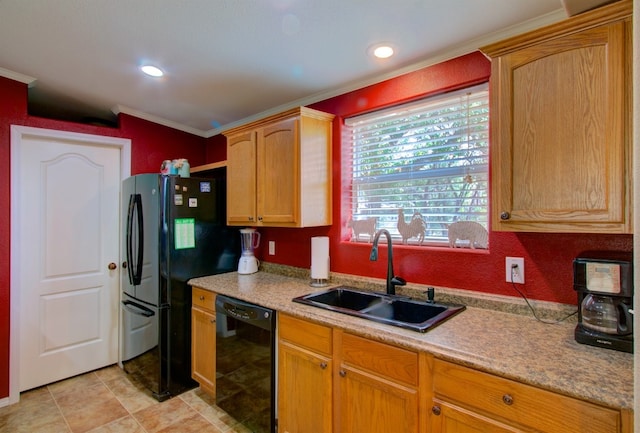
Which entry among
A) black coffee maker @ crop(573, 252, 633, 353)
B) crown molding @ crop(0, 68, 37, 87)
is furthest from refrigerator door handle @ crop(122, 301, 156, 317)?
black coffee maker @ crop(573, 252, 633, 353)

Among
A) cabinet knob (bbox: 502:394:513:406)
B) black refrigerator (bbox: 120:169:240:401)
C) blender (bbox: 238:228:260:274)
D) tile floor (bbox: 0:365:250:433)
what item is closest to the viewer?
cabinet knob (bbox: 502:394:513:406)

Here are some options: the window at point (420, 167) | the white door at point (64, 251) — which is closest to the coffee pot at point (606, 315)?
the window at point (420, 167)

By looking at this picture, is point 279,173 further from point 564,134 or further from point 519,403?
point 519,403

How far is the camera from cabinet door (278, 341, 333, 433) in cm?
167

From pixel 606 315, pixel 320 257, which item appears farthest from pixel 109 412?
pixel 606 315

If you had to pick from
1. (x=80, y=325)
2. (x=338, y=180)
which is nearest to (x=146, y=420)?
(x=80, y=325)

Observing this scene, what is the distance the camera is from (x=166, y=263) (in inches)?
98.6

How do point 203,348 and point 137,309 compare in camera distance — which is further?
point 137,309

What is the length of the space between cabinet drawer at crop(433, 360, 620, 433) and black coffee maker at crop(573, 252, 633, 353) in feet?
1.16

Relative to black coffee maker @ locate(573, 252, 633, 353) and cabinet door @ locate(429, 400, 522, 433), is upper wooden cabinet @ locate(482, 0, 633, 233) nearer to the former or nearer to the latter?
black coffee maker @ locate(573, 252, 633, 353)

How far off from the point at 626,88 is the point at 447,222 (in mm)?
1015

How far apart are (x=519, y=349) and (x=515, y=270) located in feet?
1.82

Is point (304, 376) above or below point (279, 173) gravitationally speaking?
below

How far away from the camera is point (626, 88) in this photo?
3.84 ft
